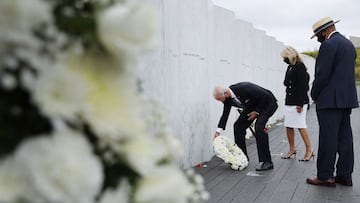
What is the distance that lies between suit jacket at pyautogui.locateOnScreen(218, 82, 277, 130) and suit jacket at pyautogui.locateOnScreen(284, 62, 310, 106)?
625 mm

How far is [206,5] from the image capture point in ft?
24.2

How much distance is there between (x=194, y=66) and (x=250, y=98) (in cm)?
97

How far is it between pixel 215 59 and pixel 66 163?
24.1ft

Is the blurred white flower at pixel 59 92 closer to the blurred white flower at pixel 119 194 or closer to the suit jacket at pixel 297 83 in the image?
the blurred white flower at pixel 119 194

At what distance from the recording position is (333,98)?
16.9 ft

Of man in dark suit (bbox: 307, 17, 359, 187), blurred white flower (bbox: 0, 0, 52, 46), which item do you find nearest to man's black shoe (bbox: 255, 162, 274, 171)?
man in dark suit (bbox: 307, 17, 359, 187)

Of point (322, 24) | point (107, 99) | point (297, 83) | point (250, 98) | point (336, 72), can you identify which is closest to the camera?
point (107, 99)

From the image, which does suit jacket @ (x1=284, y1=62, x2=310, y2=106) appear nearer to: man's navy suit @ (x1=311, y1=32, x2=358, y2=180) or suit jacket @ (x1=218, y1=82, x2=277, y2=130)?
suit jacket @ (x1=218, y1=82, x2=277, y2=130)

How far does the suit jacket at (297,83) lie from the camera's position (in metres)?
6.88

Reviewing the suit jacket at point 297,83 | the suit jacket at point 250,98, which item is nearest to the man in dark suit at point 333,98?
the suit jacket at point 250,98

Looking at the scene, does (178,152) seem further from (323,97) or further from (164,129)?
(323,97)

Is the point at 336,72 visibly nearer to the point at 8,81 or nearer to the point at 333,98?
the point at 333,98

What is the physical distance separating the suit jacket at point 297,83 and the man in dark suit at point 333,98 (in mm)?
1493

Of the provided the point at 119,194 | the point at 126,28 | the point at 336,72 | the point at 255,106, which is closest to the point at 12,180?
the point at 119,194
